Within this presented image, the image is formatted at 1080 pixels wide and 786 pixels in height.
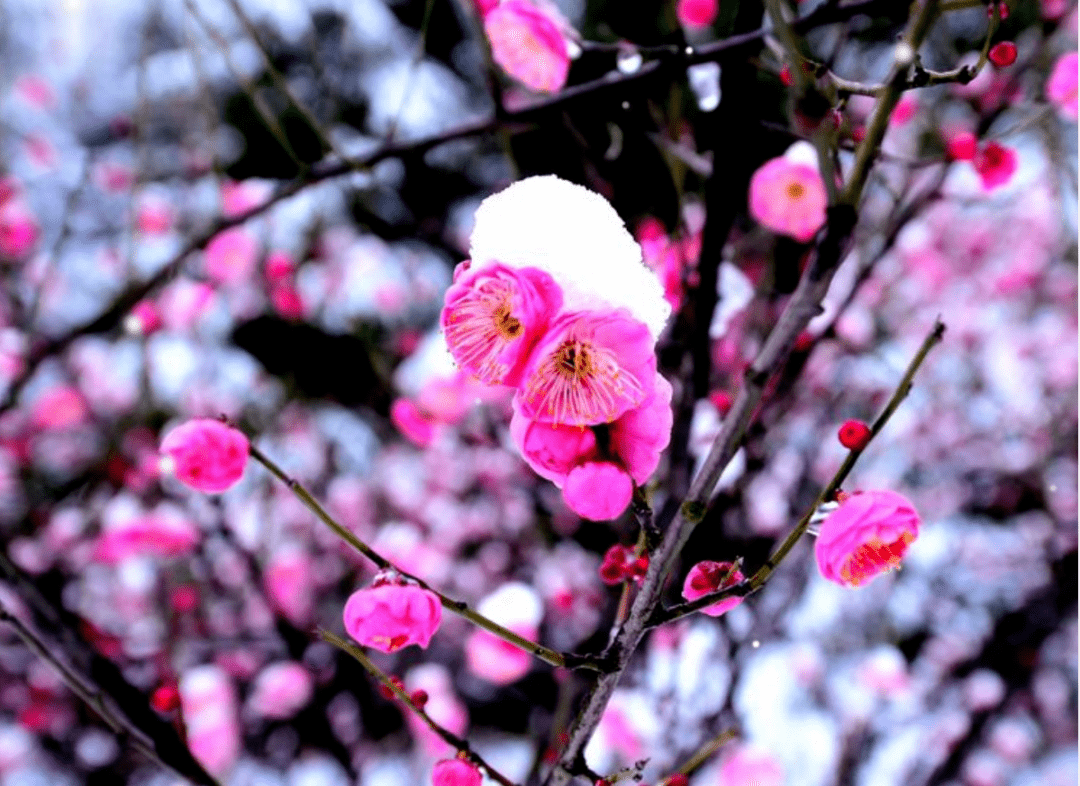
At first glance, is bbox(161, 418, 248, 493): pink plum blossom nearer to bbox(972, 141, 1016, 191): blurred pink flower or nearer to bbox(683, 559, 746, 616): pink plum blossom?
bbox(683, 559, 746, 616): pink plum blossom

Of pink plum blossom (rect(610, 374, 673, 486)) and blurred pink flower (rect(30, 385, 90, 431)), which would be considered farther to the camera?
blurred pink flower (rect(30, 385, 90, 431))

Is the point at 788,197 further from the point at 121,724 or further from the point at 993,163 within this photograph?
the point at 121,724

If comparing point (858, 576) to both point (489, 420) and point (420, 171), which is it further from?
point (420, 171)

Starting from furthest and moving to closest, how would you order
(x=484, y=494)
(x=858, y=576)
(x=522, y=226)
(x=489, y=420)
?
1. (x=484, y=494)
2. (x=489, y=420)
3. (x=858, y=576)
4. (x=522, y=226)

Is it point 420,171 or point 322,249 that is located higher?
point 420,171

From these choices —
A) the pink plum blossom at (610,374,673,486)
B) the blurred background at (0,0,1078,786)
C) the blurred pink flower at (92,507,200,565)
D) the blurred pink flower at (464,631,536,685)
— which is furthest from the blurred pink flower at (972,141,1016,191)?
the blurred pink flower at (92,507,200,565)

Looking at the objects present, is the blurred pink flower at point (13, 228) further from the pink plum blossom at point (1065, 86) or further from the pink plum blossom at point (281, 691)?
the pink plum blossom at point (1065, 86)

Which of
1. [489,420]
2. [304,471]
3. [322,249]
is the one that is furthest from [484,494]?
[489,420]
